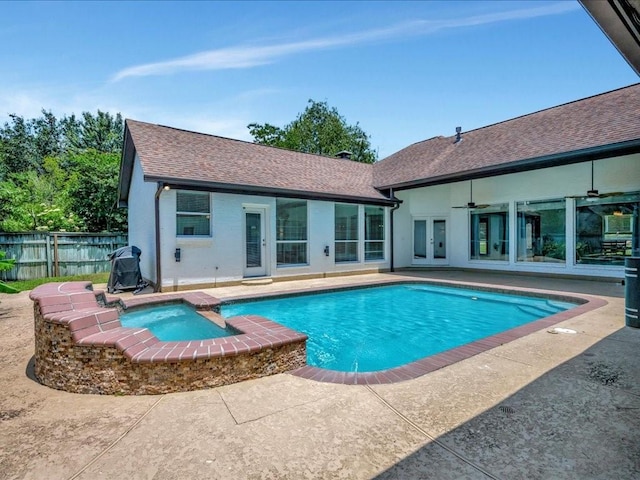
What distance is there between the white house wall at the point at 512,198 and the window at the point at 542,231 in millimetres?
183

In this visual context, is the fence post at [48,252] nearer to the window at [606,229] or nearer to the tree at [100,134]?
the window at [606,229]

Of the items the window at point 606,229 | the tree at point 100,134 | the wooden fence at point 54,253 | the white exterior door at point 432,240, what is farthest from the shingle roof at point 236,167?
the tree at point 100,134

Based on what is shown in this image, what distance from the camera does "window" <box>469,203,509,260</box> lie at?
12609 millimetres

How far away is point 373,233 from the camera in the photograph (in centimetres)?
1372

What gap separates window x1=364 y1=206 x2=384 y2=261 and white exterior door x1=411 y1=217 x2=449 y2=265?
1.84 metres

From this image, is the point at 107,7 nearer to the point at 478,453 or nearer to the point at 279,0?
the point at 279,0

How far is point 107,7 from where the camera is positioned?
859 cm

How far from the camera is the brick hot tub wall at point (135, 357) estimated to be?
10.8 feet

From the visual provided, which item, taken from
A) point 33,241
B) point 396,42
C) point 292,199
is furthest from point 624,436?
point 33,241

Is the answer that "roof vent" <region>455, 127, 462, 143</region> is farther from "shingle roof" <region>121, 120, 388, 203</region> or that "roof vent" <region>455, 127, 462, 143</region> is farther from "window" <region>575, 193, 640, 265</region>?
"window" <region>575, 193, 640, 265</region>

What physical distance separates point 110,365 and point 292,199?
872cm

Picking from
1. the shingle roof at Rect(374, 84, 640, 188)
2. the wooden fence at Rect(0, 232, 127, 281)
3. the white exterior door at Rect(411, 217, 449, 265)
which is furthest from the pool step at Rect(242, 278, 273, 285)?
the wooden fence at Rect(0, 232, 127, 281)

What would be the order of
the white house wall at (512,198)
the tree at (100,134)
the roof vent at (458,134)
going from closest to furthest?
the white house wall at (512,198), the roof vent at (458,134), the tree at (100,134)

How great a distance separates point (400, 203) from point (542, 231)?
517 cm
